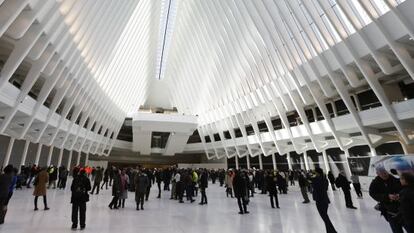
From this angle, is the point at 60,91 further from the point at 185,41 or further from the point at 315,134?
the point at 185,41

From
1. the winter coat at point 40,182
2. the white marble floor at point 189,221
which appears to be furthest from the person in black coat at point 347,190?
the winter coat at point 40,182

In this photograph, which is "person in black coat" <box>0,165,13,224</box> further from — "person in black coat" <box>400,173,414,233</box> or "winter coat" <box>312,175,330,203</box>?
"person in black coat" <box>400,173,414,233</box>

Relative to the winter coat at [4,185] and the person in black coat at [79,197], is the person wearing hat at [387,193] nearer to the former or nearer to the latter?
the person in black coat at [79,197]

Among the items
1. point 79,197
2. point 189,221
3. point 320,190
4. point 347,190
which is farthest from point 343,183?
point 79,197

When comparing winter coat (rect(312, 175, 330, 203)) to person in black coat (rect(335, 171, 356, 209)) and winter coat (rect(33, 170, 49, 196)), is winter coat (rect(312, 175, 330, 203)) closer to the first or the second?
person in black coat (rect(335, 171, 356, 209))

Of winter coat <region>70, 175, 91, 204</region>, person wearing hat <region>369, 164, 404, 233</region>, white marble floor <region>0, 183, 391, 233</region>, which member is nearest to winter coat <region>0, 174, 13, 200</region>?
white marble floor <region>0, 183, 391, 233</region>

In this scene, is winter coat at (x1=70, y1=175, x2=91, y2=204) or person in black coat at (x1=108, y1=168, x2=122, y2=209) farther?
person in black coat at (x1=108, y1=168, x2=122, y2=209)

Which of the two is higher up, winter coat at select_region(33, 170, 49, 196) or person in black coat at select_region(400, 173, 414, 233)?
winter coat at select_region(33, 170, 49, 196)

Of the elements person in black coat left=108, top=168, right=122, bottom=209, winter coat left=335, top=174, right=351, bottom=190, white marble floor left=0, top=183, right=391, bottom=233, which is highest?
person in black coat left=108, top=168, right=122, bottom=209

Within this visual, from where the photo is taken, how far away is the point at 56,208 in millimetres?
7602

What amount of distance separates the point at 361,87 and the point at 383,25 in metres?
7.34

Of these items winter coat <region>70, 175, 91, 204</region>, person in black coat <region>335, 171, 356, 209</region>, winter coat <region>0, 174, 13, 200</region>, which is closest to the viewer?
winter coat <region>0, 174, 13, 200</region>

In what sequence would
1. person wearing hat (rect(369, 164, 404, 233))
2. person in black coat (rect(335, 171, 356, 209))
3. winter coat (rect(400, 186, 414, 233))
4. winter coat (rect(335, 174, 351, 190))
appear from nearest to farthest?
winter coat (rect(400, 186, 414, 233)), person wearing hat (rect(369, 164, 404, 233)), person in black coat (rect(335, 171, 356, 209)), winter coat (rect(335, 174, 351, 190))

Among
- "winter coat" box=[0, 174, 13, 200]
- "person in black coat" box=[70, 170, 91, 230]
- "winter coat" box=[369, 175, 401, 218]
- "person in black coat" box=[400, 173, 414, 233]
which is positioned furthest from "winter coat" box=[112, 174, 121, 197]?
"person in black coat" box=[400, 173, 414, 233]
